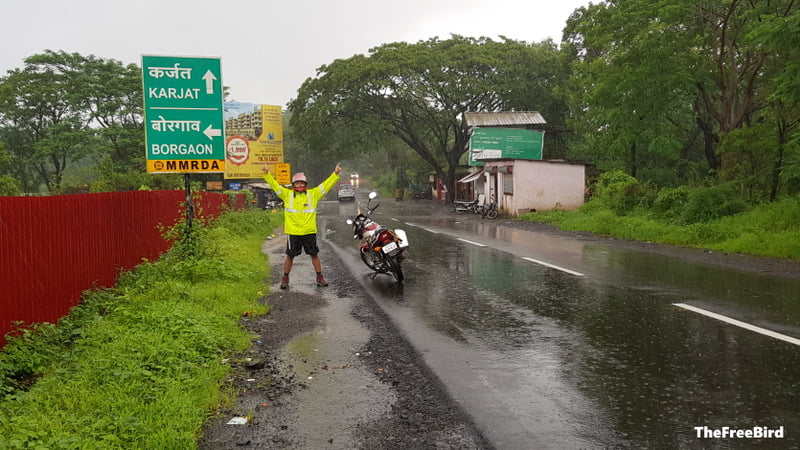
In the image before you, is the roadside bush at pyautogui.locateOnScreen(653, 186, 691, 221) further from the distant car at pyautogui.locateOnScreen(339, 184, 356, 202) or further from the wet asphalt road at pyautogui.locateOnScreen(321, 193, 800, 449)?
the distant car at pyautogui.locateOnScreen(339, 184, 356, 202)

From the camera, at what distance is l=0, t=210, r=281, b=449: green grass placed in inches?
130

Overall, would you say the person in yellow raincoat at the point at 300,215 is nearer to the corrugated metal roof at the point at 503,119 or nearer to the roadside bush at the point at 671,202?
the roadside bush at the point at 671,202

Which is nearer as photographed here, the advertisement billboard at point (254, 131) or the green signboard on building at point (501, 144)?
the green signboard on building at point (501, 144)

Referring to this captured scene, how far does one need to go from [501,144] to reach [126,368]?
34.6m

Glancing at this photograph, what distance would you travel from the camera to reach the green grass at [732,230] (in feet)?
37.5

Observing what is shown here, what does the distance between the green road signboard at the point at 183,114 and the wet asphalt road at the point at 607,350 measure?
343 centimetres

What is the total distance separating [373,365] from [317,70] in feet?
128

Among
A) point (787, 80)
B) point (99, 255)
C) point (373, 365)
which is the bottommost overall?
point (373, 365)

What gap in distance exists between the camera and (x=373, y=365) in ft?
16.2

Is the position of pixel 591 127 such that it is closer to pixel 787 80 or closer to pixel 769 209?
pixel 769 209

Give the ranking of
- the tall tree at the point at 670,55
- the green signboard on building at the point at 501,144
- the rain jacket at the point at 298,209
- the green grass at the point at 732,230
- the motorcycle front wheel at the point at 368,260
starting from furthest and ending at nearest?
the green signboard on building at the point at 501,144, the tall tree at the point at 670,55, the green grass at the point at 732,230, the motorcycle front wheel at the point at 368,260, the rain jacket at the point at 298,209

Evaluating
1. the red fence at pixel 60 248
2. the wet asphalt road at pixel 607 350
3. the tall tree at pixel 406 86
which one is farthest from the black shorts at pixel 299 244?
the tall tree at pixel 406 86

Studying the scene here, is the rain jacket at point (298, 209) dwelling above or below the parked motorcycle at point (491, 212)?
above

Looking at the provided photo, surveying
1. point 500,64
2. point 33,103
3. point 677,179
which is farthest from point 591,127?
point 33,103
